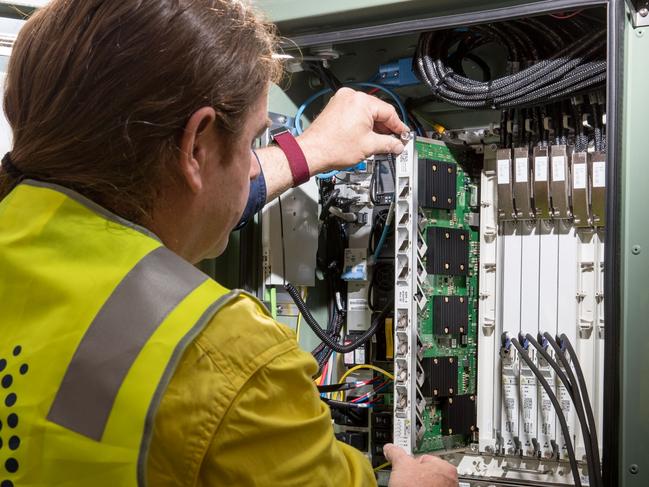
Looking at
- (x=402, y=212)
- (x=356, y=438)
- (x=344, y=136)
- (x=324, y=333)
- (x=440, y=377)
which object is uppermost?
(x=344, y=136)

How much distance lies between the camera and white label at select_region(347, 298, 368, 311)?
2.40 m

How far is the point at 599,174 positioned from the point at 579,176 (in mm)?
53

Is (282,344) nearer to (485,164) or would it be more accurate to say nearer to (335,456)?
(335,456)

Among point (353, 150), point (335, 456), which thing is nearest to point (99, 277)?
point (335, 456)

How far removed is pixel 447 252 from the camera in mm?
2203

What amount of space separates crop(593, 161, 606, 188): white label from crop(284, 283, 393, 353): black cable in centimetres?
70

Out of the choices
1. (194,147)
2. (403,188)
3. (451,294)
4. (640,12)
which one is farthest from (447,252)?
(194,147)

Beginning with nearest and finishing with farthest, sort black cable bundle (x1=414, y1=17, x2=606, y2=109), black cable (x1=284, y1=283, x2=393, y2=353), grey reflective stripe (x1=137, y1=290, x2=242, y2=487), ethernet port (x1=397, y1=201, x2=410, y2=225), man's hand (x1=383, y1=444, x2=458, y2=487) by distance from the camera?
1. grey reflective stripe (x1=137, y1=290, x2=242, y2=487)
2. man's hand (x1=383, y1=444, x2=458, y2=487)
3. black cable bundle (x1=414, y1=17, x2=606, y2=109)
4. ethernet port (x1=397, y1=201, x2=410, y2=225)
5. black cable (x1=284, y1=283, x2=393, y2=353)

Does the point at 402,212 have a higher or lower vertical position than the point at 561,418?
higher

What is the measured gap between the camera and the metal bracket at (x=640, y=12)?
5.54 ft

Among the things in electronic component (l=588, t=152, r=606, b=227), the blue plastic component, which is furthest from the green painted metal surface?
the blue plastic component

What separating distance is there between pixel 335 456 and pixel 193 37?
1.82 feet

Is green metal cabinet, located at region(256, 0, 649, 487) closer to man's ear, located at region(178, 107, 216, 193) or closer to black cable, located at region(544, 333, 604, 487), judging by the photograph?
black cable, located at region(544, 333, 604, 487)

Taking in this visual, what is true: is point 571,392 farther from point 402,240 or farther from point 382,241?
point 382,241
